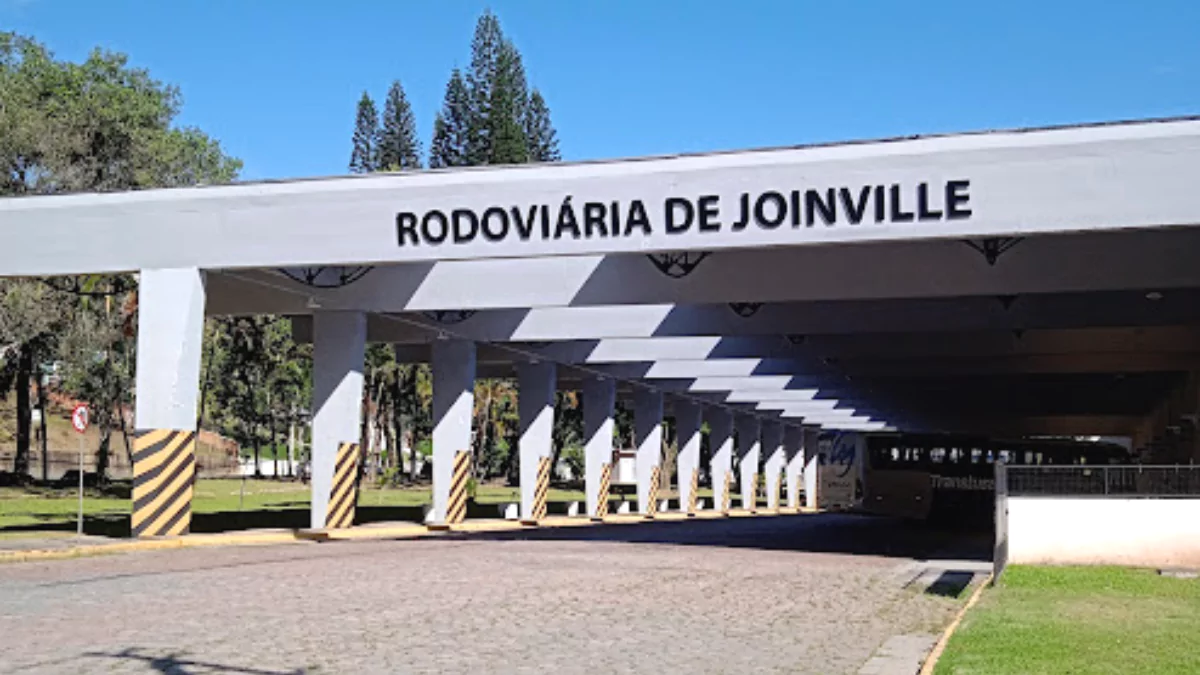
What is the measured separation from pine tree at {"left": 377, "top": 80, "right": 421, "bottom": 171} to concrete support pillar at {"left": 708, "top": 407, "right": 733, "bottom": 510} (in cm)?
2759

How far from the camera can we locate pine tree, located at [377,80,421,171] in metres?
77.2

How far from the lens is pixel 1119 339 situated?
3209cm

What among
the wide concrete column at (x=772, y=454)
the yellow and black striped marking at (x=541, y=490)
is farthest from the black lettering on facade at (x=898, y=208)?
the wide concrete column at (x=772, y=454)

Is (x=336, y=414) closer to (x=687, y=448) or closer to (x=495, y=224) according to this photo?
(x=495, y=224)

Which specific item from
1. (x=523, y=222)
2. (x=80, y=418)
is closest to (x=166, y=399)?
(x=80, y=418)

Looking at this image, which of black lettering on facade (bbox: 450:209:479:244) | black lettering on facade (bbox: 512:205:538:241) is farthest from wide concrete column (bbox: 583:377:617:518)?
black lettering on facade (bbox: 512:205:538:241)

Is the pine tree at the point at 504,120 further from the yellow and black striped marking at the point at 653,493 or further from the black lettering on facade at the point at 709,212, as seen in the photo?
Answer: the black lettering on facade at the point at 709,212

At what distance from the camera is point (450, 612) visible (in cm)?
1287

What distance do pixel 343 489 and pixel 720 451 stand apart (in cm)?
3213

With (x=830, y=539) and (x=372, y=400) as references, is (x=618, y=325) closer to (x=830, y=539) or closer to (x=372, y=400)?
(x=830, y=539)

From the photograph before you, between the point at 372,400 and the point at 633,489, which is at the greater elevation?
the point at 372,400

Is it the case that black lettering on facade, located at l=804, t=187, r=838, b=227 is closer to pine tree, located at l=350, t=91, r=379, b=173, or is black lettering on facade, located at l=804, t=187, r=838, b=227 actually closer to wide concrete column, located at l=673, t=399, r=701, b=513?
wide concrete column, located at l=673, t=399, r=701, b=513

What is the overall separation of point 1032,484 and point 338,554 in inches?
405

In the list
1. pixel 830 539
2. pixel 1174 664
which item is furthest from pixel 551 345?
pixel 1174 664
